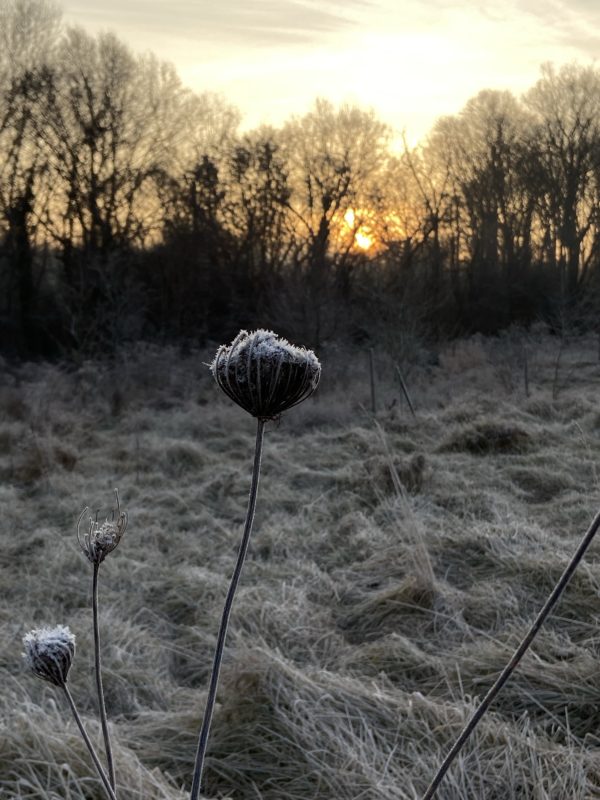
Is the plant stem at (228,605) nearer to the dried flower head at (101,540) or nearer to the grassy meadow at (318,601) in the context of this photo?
the dried flower head at (101,540)

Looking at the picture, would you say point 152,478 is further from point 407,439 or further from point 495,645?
point 495,645

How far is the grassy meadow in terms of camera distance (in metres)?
2.54

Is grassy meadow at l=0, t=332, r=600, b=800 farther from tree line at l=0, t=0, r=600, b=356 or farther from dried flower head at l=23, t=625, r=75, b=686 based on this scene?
tree line at l=0, t=0, r=600, b=356

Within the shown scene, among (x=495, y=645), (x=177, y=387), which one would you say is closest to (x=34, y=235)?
(x=177, y=387)

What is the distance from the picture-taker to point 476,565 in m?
4.99

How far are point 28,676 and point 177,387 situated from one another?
37.1ft

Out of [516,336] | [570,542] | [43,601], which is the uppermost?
[516,336]

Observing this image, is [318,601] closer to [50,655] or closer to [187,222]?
[50,655]

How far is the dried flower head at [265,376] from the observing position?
85 centimetres

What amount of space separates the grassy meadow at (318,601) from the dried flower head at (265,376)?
1745 millimetres

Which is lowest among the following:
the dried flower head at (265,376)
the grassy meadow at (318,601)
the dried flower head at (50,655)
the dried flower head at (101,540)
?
the grassy meadow at (318,601)

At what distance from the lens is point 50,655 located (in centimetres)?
95

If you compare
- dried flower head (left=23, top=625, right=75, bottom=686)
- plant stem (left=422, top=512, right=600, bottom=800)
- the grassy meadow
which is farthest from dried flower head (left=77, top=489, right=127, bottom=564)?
the grassy meadow

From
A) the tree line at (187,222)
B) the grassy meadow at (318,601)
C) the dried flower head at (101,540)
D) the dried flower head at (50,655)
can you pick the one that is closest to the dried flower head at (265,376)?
the dried flower head at (101,540)
